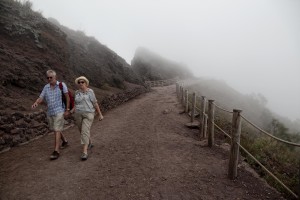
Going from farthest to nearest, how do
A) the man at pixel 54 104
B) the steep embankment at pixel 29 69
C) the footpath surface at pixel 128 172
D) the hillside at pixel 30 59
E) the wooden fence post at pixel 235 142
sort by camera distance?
the hillside at pixel 30 59 < the steep embankment at pixel 29 69 < the man at pixel 54 104 < the wooden fence post at pixel 235 142 < the footpath surface at pixel 128 172

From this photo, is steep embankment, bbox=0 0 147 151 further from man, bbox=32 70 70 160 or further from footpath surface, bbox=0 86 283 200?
man, bbox=32 70 70 160

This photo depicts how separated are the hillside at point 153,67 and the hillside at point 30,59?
105ft

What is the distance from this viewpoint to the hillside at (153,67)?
172 feet

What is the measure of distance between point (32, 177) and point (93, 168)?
47.7 inches

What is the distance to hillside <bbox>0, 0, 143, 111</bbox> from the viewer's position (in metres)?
10.1

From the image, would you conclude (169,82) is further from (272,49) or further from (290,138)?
(272,49)

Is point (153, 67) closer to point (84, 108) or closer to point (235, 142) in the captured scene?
point (84, 108)

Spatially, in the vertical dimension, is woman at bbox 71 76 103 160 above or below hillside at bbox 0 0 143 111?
below

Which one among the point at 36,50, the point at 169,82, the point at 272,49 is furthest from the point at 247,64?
the point at 36,50

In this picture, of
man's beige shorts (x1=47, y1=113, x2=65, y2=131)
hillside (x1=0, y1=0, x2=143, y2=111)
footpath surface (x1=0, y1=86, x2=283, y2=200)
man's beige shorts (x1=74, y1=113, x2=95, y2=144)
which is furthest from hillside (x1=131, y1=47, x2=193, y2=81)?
man's beige shorts (x1=47, y1=113, x2=65, y2=131)

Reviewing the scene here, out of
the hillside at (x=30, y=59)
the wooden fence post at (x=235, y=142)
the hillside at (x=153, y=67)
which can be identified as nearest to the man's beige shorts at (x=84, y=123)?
the hillside at (x=30, y=59)

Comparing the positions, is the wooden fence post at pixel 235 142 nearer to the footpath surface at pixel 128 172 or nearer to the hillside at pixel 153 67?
the footpath surface at pixel 128 172

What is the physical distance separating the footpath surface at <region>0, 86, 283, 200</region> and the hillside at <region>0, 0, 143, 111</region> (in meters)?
2.30

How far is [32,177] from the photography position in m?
6.02
